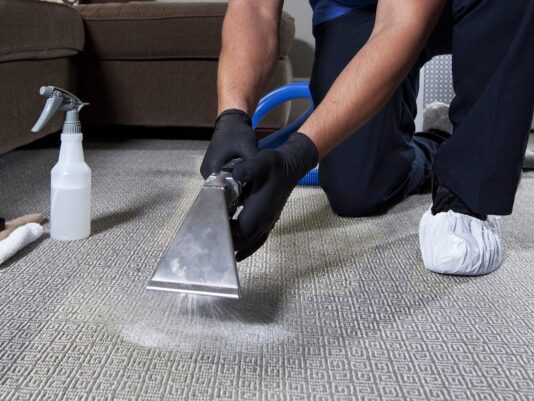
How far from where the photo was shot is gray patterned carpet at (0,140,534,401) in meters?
0.57

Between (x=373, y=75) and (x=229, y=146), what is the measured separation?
22cm

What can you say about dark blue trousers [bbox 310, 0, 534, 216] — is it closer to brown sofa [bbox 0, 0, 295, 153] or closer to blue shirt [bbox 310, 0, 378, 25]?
blue shirt [bbox 310, 0, 378, 25]

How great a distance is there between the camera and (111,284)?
81cm

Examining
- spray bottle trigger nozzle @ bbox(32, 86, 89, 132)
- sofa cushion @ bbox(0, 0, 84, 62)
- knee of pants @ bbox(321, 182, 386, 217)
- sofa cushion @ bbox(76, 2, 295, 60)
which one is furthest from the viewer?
sofa cushion @ bbox(76, 2, 295, 60)

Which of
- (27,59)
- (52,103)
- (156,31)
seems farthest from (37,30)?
(52,103)

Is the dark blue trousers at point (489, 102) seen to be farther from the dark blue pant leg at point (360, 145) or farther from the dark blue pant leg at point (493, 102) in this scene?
the dark blue pant leg at point (360, 145)

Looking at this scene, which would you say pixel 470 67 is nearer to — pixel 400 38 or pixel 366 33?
pixel 400 38

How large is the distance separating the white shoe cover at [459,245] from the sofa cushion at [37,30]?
41.9 inches

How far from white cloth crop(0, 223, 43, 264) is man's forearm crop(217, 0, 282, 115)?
1.19 feet

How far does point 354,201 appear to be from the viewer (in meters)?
1.19

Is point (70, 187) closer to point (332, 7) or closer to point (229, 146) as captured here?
point (229, 146)

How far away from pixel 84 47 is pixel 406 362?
6.12ft

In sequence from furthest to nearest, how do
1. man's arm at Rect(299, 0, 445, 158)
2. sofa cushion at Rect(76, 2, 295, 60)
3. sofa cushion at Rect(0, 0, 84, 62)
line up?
sofa cushion at Rect(76, 2, 295, 60) < sofa cushion at Rect(0, 0, 84, 62) < man's arm at Rect(299, 0, 445, 158)

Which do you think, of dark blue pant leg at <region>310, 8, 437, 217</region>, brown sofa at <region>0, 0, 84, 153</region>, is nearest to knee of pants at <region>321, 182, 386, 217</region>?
dark blue pant leg at <region>310, 8, 437, 217</region>
